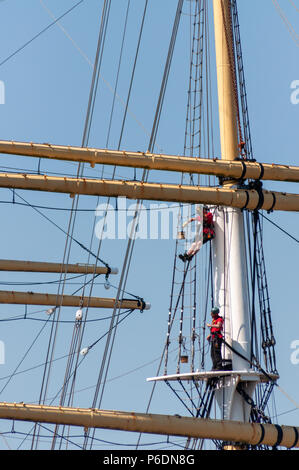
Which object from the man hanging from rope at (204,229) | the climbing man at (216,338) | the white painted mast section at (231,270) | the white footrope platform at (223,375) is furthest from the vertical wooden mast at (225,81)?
the white footrope platform at (223,375)

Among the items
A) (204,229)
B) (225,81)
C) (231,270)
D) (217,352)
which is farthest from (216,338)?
(225,81)

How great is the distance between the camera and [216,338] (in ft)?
86.8

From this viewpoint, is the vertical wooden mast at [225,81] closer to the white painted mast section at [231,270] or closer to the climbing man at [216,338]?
the white painted mast section at [231,270]

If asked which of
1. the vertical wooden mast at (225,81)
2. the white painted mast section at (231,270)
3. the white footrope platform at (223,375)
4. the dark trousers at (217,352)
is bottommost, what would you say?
the white footrope platform at (223,375)

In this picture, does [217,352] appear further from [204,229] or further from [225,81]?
[225,81]

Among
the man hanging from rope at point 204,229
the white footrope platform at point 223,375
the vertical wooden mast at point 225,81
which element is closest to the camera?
the white footrope platform at point 223,375

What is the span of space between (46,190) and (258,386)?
691 cm

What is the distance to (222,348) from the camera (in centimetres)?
2669

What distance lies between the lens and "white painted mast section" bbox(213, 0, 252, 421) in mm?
26172

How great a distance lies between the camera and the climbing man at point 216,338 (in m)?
26.4

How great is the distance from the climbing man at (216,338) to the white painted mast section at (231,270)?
265mm

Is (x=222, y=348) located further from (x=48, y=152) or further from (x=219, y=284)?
(x=48, y=152)

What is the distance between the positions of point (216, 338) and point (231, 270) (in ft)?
6.10
